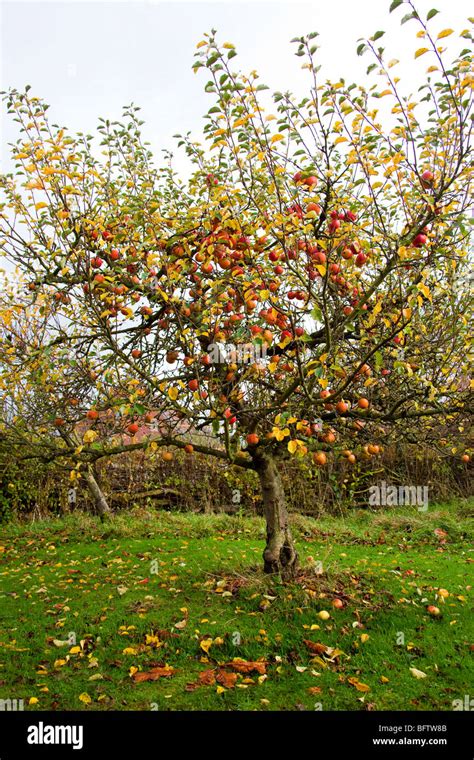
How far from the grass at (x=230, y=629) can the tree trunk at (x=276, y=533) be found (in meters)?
0.16

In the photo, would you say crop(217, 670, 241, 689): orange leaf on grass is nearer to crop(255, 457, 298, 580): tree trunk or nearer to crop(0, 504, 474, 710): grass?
crop(0, 504, 474, 710): grass

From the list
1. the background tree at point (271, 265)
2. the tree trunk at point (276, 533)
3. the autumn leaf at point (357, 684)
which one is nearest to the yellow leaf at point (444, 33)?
the background tree at point (271, 265)

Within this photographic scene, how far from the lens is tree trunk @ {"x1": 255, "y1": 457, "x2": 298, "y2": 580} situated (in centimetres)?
570

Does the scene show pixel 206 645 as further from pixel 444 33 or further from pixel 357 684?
pixel 444 33

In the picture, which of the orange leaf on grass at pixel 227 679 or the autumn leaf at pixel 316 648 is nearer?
the orange leaf on grass at pixel 227 679

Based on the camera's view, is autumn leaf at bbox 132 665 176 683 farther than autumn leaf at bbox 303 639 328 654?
No

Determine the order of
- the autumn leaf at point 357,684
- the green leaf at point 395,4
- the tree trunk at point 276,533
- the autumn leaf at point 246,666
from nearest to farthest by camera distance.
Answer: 1. the green leaf at point 395,4
2. the autumn leaf at point 357,684
3. the autumn leaf at point 246,666
4. the tree trunk at point 276,533

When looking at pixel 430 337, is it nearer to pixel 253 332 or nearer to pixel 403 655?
pixel 253 332

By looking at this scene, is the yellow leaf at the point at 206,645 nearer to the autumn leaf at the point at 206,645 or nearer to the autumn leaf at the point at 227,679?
the autumn leaf at the point at 206,645

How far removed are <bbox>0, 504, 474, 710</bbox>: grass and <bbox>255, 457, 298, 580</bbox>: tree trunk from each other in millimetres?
155

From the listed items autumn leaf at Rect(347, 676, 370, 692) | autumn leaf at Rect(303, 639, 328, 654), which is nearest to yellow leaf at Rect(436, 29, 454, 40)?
autumn leaf at Rect(347, 676, 370, 692)

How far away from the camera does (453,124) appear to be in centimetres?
371

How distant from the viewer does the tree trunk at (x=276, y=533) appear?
5695 millimetres

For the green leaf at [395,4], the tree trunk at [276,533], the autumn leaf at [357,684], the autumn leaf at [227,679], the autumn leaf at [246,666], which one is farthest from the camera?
the tree trunk at [276,533]
